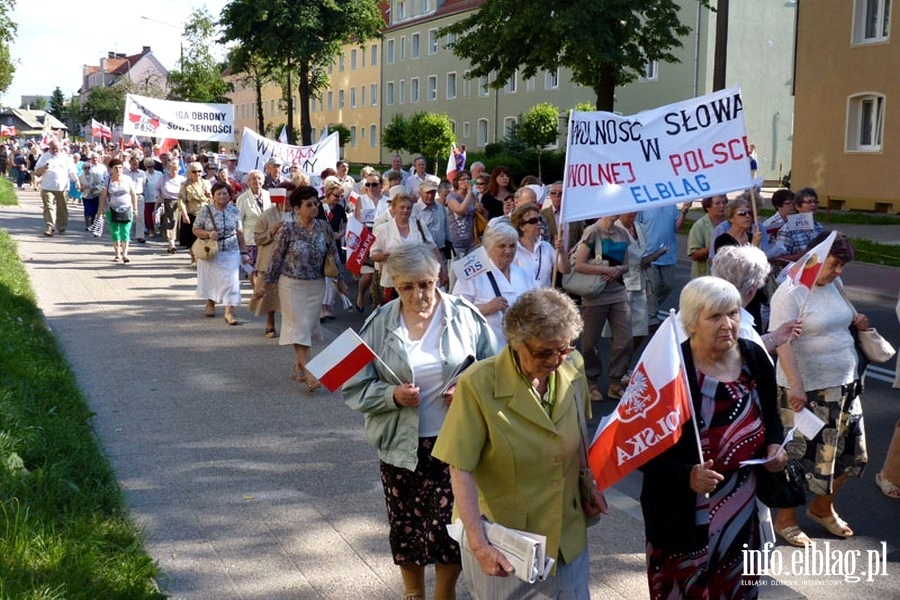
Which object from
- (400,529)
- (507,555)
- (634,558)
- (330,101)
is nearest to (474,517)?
(507,555)

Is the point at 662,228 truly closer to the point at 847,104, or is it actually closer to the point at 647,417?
the point at 647,417

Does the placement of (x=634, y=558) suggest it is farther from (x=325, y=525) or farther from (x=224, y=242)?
(x=224, y=242)

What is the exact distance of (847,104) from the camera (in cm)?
3241

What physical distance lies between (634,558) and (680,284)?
37.1ft

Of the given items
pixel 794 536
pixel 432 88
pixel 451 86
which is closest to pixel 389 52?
pixel 432 88

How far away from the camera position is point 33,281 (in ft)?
51.8

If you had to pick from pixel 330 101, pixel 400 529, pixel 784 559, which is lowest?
pixel 784 559

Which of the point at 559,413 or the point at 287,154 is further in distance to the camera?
the point at 287,154

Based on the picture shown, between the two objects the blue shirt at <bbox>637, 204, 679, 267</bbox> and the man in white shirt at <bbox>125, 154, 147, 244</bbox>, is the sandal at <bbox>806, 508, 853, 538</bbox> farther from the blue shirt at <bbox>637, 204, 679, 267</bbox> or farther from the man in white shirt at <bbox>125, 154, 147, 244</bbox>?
the man in white shirt at <bbox>125, 154, 147, 244</bbox>

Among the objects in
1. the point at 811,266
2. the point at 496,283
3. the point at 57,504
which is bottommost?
the point at 57,504

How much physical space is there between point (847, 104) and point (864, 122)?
2.46 ft

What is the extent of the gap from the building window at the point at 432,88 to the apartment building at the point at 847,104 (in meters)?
42.7

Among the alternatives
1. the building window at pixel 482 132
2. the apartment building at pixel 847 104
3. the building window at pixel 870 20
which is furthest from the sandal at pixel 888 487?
the building window at pixel 482 132

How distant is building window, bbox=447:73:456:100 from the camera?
72.3 m
